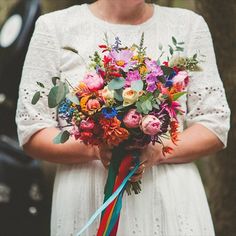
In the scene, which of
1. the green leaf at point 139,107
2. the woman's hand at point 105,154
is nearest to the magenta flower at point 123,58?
the green leaf at point 139,107

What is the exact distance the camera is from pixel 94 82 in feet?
6.45

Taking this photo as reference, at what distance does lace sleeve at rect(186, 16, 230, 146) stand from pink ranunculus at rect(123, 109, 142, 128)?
47 cm

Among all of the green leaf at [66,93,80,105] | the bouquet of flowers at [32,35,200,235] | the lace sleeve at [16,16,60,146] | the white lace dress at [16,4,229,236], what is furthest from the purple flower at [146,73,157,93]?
the lace sleeve at [16,16,60,146]

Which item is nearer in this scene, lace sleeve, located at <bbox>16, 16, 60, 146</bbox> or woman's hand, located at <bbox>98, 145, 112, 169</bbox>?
woman's hand, located at <bbox>98, 145, 112, 169</bbox>

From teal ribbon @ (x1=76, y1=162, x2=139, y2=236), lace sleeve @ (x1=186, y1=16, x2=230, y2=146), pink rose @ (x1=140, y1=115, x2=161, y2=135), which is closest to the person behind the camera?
pink rose @ (x1=140, y1=115, x2=161, y2=135)

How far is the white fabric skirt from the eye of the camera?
224 centimetres

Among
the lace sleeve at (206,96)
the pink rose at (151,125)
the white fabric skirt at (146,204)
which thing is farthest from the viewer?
the lace sleeve at (206,96)

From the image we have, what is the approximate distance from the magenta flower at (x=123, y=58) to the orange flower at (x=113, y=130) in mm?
157

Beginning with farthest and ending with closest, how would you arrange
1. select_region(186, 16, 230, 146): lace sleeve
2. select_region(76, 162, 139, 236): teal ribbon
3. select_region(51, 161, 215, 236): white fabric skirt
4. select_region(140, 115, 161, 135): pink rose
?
1. select_region(186, 16, 230, 146): lace sleeve
2. select_region(51, 161, 215, 236): white fabric skirt
3. select_region(76, 162, 139, 236): teal ribbon
4. select_region(140, 115, 161, 135): pink rose

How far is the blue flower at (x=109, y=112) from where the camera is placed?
193cm

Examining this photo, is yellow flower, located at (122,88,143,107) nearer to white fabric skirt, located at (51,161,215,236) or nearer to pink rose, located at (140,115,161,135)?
pink rose, located at (140,115,161,135)

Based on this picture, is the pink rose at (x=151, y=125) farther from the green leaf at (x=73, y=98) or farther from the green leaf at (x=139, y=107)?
the green leaf at (x=73, y=98)

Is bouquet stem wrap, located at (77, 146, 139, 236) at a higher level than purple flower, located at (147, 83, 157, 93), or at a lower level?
lower

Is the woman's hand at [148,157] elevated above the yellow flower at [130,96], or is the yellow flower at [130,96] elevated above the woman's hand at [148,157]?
the yellow flower at [130,96]
